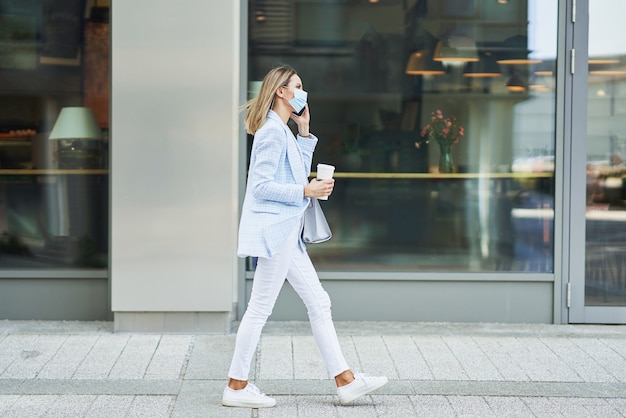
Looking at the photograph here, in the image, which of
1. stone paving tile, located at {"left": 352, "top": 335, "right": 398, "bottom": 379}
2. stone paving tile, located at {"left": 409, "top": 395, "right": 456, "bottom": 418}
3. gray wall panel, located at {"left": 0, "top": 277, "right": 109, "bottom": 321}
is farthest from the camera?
gray wall panel, located at {"left": 0, "top": 277, "right": 109, "bottom": 321}

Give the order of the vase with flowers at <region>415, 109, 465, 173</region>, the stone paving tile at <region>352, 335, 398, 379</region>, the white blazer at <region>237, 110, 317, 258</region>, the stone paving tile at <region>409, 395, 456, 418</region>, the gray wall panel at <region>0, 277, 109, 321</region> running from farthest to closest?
the vase with flowers at <region>415, 109, 465, 173</region>
the gray wall panel at <region>0, 277, 109, 321</region>
the stone paving tile at <region>352, 335, 398, 379</region>
the stone paving tile at <region>409, 395, 456, 418</region>
the white blazer at <region>237, 110, 317, 258</region>

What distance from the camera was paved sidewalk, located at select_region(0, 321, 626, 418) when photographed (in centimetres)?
557

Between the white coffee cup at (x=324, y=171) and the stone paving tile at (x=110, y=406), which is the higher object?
the white coffee cup at (x=324, y=171)

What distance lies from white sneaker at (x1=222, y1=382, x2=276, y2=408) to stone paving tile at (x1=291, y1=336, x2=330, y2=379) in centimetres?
69

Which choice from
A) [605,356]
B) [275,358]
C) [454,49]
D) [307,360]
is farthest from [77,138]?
[605,356]

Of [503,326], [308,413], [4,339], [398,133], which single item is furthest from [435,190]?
[4,339]

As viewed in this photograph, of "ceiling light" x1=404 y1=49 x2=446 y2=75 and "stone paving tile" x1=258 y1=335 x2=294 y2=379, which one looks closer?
"stone paving tile" x1=258 y1=335 x2=294 y2=379

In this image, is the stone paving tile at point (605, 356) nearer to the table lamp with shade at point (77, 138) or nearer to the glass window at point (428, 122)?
the glass window at point (428, 122)

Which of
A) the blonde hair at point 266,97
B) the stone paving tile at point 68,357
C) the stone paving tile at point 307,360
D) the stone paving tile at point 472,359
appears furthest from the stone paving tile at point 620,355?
the stone paving tile at point 68,357

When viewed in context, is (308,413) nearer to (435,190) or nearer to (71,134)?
(435,190)

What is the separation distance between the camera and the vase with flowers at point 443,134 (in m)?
7.88

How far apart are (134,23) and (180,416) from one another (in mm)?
3142

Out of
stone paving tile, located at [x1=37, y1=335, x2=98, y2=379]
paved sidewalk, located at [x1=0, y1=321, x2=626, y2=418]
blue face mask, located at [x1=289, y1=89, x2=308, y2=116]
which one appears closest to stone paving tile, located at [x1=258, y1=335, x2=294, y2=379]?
paved sidewalk, located at [x1=0, y1=321, x2=626, y2=418]

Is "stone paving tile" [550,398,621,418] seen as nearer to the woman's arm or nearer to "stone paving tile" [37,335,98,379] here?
the woman's arm
